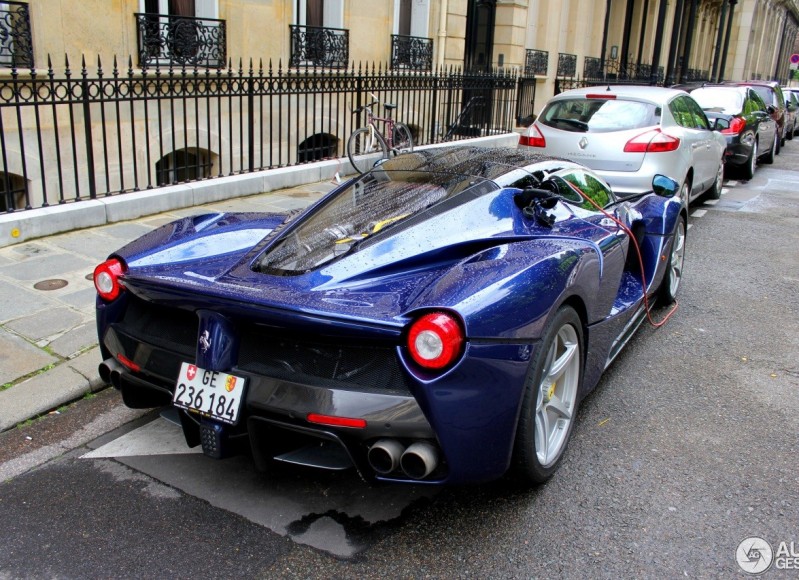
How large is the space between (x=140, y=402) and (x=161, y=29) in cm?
782

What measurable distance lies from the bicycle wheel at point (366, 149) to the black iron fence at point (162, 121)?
0.92 feet

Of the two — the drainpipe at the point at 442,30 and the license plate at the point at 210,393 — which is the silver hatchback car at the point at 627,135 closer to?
the license plate at the point at 210,393

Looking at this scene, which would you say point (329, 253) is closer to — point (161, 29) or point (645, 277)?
point (645, 277)

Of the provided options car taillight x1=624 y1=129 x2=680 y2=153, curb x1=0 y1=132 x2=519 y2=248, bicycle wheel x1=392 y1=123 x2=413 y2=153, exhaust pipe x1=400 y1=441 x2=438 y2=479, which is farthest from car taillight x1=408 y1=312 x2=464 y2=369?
bicycle wheel x1=392 y1=123 x2=413 y2=153

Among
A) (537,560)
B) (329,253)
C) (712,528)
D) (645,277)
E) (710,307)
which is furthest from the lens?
(710,307)

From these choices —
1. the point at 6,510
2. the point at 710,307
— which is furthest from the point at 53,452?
the point at 710,307

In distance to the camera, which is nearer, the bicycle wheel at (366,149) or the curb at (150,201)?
the curb at (150,201)

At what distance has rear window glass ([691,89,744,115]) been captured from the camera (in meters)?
13.2

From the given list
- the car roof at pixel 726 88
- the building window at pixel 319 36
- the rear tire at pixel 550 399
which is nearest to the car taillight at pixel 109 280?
the rear tire at pixel 550 399

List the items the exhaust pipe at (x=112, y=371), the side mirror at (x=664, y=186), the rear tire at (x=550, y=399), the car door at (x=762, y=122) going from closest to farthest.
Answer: the rear tire at (x=550, y=399) < the exhaust pipe at (x=112, y=371) < the side mirror at (x=664, y=186) < the car door at (x=762, y=122)

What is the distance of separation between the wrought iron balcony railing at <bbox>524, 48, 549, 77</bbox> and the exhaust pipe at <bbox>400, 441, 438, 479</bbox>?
1770 centimetres

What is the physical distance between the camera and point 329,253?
3.28 m

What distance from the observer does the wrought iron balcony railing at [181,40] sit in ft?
31.2

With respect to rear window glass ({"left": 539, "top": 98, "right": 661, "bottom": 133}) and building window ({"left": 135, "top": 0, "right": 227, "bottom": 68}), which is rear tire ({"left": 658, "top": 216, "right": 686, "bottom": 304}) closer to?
rear window glass ({"left": 539, "top": 98, "right": 661, "bottom": 133})
